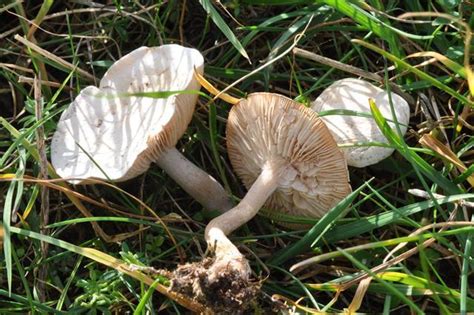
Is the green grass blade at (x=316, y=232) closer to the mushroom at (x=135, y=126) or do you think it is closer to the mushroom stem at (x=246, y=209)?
the mushroom stem at (x=246, y=209)

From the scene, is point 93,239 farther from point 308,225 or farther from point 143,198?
point 308,225

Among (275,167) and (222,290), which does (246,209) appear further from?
(222,290)

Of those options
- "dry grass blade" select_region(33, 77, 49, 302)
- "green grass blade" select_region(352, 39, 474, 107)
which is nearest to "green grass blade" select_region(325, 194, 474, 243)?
"green grass blade" select_region(352, 39, 474, 107)

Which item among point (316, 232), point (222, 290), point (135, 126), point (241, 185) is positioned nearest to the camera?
point (222, 290)

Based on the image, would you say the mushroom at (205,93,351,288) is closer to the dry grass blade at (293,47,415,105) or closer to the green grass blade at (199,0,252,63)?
the green grass blade at (199,0,252,63)

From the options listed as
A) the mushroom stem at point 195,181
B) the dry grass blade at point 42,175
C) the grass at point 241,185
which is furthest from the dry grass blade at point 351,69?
the dry grass blade at point 42,175

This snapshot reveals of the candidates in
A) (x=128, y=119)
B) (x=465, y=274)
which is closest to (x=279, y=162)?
(x=128, y=119)

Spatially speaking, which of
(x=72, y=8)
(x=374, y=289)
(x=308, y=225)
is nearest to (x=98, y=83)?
(x=72, y=8)
